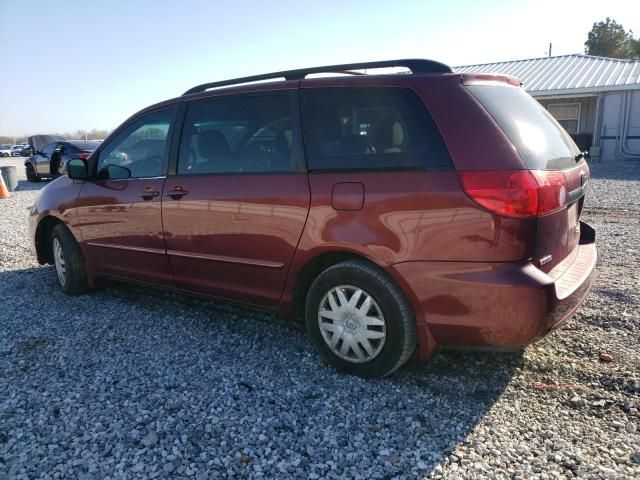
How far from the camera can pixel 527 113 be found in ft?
10.1

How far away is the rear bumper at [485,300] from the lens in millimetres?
2607

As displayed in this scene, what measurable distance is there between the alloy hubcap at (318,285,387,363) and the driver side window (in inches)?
72.0

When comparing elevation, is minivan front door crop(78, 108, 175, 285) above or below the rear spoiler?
below

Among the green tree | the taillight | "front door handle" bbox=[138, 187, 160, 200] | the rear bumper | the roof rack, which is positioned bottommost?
the rear bumper

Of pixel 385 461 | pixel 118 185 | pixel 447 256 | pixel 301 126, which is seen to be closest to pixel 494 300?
pixel 447 256

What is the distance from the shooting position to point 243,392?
10.1 ft

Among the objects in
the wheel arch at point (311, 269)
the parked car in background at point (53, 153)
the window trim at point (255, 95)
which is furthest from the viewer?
the parked car in background at point (53, 153)

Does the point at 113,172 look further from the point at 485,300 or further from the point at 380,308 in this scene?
the point at 485,300

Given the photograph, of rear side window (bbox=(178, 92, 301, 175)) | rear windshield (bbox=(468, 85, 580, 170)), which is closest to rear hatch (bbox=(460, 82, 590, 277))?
rear windshield (bbox=(468, 85, 580, 170))

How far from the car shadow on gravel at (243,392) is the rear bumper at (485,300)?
1.33ft

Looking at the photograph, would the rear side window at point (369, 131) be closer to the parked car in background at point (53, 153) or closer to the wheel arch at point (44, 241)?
the wheel arch at point (44, 241)

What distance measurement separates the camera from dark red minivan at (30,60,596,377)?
105 inches

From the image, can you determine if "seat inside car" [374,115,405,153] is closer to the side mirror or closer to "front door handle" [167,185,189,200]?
"front door handle" [167,185,189,200]

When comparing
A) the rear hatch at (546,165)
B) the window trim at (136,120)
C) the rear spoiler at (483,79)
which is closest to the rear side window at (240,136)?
the window trim at (136,120)
